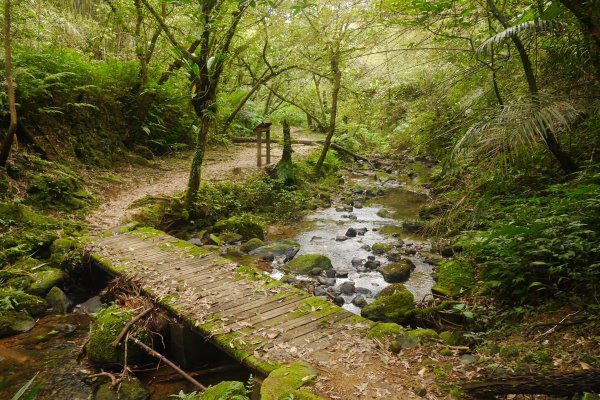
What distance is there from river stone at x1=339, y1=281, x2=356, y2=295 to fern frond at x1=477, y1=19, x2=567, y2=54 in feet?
14.0

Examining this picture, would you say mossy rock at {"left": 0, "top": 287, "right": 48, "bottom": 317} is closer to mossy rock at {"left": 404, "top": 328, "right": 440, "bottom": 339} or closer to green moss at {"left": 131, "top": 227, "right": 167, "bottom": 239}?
green moss at {"left": 131, "top": 227, "right": 167, "bottom": 239}

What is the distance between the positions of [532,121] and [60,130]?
34.0ft

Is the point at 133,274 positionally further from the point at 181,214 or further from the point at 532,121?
the point at 532,121

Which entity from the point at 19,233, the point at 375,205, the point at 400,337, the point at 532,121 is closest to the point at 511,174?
the point at 532,121

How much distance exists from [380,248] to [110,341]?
5998mm

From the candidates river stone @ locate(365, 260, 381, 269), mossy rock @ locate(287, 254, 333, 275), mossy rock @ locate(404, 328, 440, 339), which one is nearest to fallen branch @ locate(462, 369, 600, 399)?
mossy rock @ locate(404, 328, 440, 339)

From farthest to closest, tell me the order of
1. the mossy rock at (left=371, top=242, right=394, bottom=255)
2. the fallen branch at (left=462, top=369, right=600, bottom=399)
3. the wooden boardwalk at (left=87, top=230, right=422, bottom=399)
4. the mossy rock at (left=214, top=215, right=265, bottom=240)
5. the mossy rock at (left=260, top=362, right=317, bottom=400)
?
the mossy rock at (left=214, top=215, right=265, bottom=240) → the mossy rock at (left=371, top=242, right=394, bottom=255) → the wooden boardwalk at (left=87, top=230, right=422, bottom=399) → the mossy rock at (left=260, top=362, right=317, bottom=400) → the fallen branch at (left=462, top=369, right=600, bottom=399)

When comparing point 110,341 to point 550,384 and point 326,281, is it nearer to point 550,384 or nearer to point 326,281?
point 326,281

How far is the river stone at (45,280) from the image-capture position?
249 inches

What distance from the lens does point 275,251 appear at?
9.10 meters

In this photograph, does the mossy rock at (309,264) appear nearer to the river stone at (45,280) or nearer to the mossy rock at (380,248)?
the mossy rock at (380,248)

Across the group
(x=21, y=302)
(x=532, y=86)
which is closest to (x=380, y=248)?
(x=532, y=86)

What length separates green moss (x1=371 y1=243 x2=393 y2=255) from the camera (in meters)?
9.13

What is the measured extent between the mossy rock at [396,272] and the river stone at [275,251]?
7.02 ft
